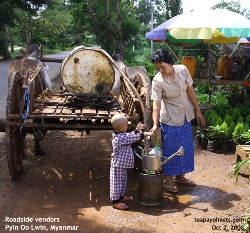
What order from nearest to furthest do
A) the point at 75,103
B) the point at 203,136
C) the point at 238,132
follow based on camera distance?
the point at 75,103 < the point at 238,132 < the point at 203,136

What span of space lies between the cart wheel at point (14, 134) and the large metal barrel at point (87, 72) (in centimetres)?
65

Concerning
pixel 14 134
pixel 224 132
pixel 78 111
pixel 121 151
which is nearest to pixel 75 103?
pixel 78 111

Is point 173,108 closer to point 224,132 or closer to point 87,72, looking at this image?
point 87,72

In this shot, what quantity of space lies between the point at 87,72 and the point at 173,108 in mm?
1370

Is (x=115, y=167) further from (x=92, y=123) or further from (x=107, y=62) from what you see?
(x=107, y=62)

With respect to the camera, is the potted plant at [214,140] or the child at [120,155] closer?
the child at [120,155]

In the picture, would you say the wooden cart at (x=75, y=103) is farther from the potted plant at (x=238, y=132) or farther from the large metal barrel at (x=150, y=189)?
the potted plant at (x=238, y=132)

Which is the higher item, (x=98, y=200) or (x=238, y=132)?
(x=238, y=132)

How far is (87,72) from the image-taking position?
495 centimetres

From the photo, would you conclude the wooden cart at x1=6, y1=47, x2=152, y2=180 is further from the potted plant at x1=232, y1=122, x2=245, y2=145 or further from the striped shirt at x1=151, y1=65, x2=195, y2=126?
the potted plant at x1=232, y1=122, x2=245, y2=145

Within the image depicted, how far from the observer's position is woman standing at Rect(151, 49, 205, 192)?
412cm

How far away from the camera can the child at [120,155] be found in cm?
383

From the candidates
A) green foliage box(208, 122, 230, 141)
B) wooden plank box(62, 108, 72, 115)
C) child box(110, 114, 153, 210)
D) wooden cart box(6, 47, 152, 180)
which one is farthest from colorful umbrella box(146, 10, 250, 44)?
child box(110, 114, 153, 210)

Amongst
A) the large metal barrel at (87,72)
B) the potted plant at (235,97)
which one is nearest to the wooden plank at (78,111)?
the large metal barrel at (87,72)
